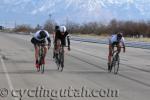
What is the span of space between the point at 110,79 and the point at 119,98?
4.53 metres

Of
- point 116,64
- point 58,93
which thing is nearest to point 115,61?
point 116,64

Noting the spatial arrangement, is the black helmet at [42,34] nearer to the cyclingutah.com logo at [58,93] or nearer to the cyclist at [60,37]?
the cyclist at [60,37]

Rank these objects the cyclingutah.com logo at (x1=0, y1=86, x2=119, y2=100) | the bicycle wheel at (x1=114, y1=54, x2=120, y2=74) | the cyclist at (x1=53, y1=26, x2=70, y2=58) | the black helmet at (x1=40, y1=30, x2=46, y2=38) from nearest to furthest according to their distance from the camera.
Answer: the cyclingutah.com logo at (x1=0, y1=86, x2=119, y2=100) < the black helmet at (x1=40, y1=30, x2=46, y2=38) < the bicycle wheel at (x1=114, y1=54, x2=120, y2=74) < the cyclist at (x1=53, y1=26, x2=70, y2=58)

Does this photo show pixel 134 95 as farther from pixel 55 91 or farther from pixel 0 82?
pixel 0 82

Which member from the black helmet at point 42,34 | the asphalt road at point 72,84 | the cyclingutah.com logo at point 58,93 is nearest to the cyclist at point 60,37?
the black helmet at point 42,34

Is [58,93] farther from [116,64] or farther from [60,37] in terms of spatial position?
[60,37]

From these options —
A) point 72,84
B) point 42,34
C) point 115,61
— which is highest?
point 42,34

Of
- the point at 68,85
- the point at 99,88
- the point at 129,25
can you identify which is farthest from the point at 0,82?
the point at 129,25

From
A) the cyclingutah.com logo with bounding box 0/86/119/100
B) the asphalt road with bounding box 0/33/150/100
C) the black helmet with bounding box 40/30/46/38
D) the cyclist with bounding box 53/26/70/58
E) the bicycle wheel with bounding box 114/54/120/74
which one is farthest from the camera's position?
the cyclist with bounding box 53/26/70/58

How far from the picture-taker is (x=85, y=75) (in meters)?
18.5

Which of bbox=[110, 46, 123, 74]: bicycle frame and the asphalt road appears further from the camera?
bbox=[110, 46, 123, 74]: bicycle frame

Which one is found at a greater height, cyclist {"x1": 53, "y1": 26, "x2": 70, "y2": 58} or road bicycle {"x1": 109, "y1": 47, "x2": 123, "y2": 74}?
cyclist {"x1": 53, "y1": 26, "x2": 70, "y2": 58}

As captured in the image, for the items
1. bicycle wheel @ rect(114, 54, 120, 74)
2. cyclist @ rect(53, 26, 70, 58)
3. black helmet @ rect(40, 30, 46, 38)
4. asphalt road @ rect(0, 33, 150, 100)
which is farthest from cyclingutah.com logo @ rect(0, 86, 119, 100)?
cyclist @ rect(53, 26, 70, 58)

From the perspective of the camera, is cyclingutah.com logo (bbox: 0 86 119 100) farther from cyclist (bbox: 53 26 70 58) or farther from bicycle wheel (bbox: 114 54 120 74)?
cyclist (bbox: 53 26 70 58)
